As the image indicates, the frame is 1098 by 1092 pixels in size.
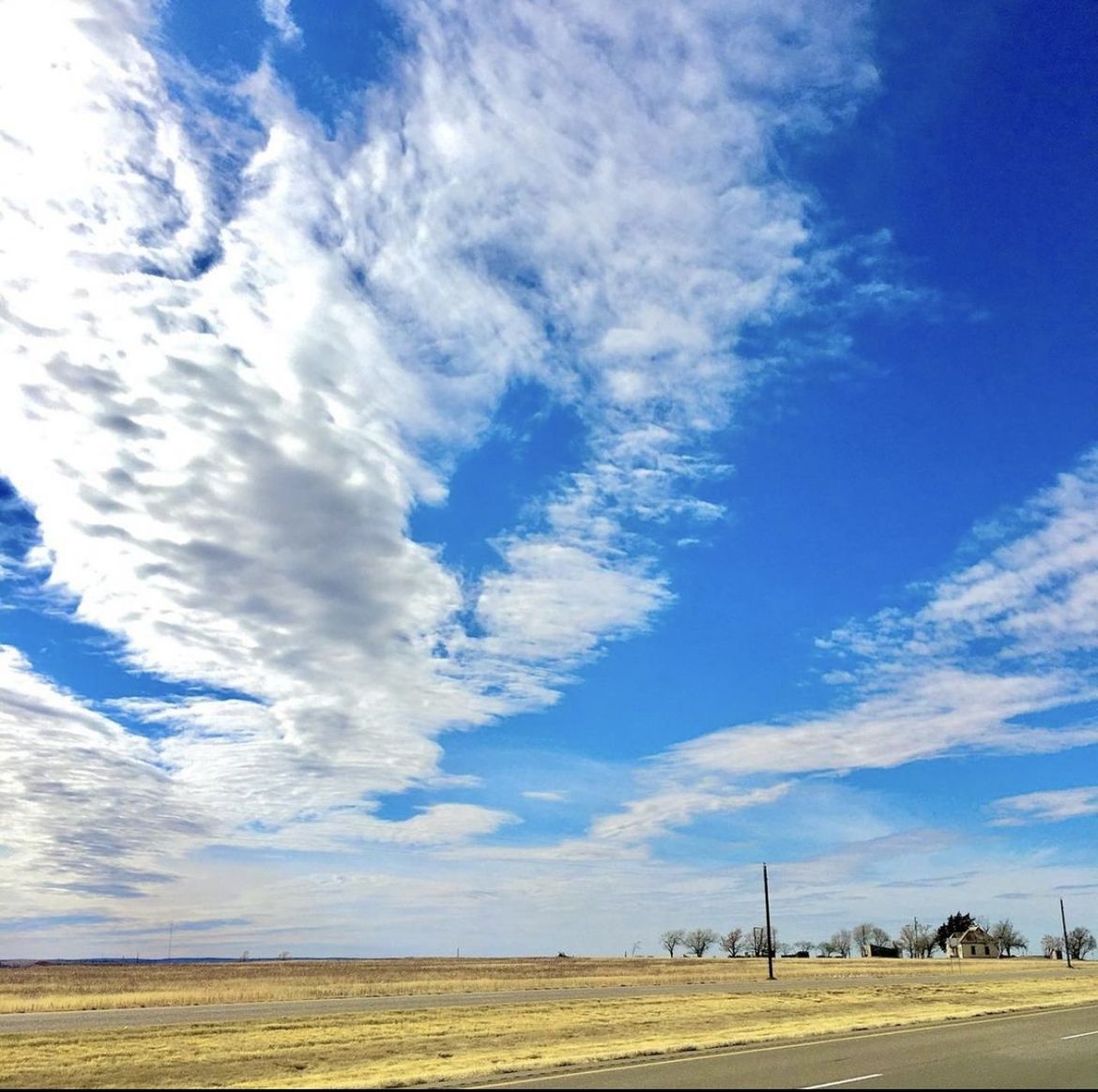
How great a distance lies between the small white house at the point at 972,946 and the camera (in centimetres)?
14588

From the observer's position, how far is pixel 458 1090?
53.2 feet

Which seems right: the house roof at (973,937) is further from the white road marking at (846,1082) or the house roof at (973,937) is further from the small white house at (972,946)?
the white road marking at (846,1082)

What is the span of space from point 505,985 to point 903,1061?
4206 cm

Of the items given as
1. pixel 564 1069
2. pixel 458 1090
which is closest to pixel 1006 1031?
pixel 564 1069

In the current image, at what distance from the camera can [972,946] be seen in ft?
485

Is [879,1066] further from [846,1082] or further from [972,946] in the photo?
[972,946]

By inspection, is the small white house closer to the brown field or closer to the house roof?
the house roof

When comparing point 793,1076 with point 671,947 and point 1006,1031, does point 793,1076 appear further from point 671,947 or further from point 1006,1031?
point 671,947

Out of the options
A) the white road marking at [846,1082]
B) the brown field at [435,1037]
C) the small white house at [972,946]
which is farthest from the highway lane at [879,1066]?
the small white house at [972,946]

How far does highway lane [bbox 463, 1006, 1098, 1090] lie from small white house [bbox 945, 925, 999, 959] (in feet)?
454

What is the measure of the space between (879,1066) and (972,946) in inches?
5987

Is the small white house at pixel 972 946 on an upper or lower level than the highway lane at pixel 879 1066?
lower

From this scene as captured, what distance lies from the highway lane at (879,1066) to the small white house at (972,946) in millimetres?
138358

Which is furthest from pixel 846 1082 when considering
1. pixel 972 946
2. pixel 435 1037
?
pixel 972 946
